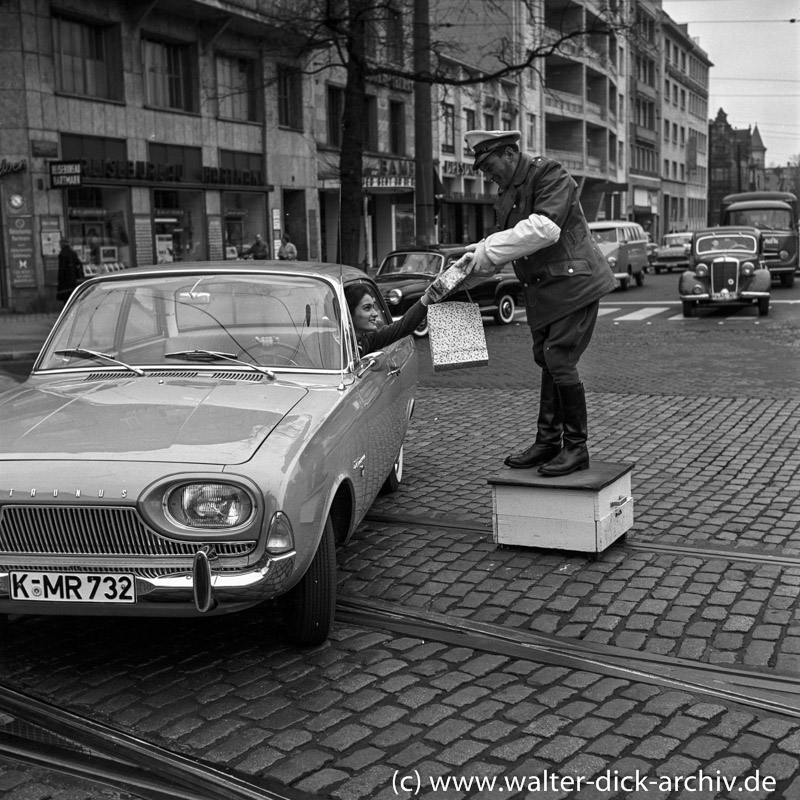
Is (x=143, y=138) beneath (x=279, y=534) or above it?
above

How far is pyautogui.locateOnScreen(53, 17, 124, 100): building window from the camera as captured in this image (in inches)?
975

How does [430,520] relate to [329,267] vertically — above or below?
below

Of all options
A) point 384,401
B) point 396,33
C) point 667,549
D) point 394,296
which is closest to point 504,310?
point 394,296

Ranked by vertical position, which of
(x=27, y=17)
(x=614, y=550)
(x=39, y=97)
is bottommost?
(x=614, y=550)

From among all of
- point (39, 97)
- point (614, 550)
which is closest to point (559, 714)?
point (614, 550)

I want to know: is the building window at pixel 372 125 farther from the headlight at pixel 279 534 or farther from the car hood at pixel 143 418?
the headlight at pixel 279 534

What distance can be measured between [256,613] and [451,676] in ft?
3.65

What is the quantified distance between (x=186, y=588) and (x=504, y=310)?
1724cm

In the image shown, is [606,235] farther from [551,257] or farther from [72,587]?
[72,587]

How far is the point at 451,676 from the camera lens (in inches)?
157

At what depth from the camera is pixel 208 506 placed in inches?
150

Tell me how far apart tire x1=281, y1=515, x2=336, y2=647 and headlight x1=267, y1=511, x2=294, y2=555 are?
1.06 ft

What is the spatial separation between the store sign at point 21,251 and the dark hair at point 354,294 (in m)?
19.1

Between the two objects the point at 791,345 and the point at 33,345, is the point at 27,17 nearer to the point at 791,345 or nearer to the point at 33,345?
the point at 33,345
